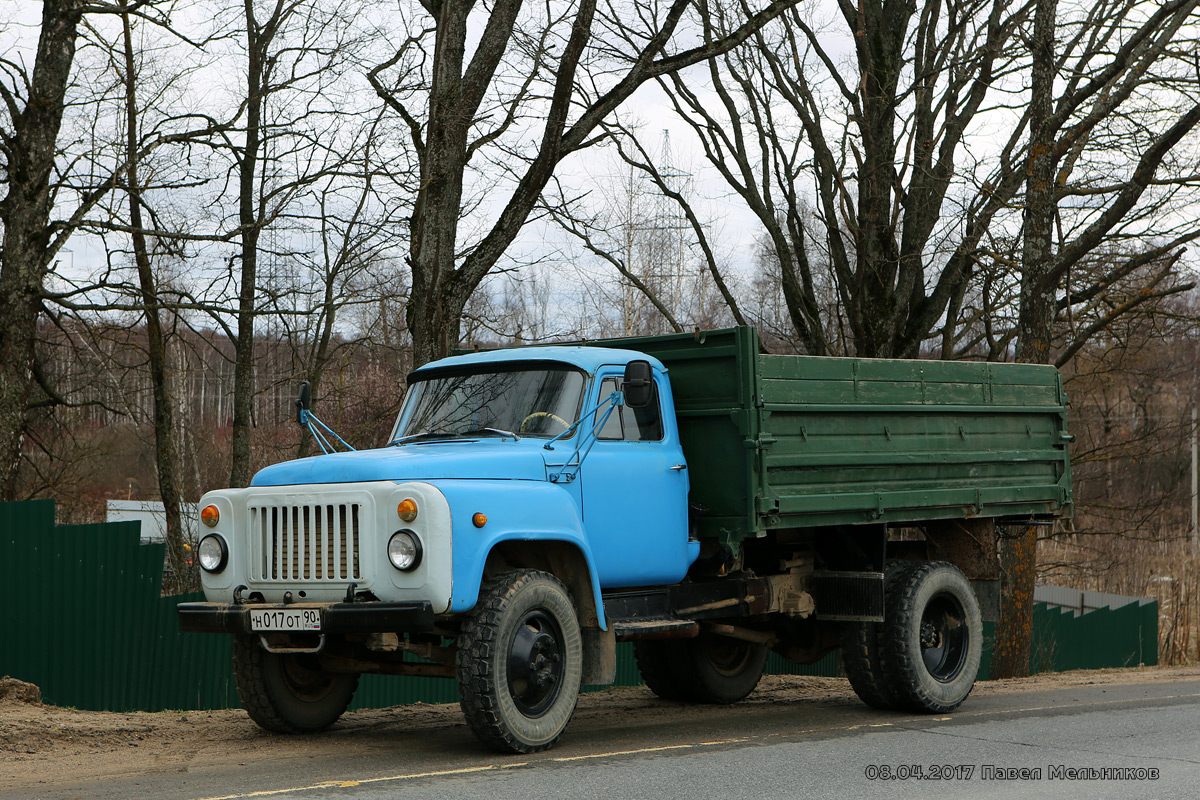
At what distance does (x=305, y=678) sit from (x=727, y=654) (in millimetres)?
4175

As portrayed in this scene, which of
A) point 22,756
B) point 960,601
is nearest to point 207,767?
point 22,756

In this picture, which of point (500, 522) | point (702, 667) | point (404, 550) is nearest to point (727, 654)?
point (702, 667)

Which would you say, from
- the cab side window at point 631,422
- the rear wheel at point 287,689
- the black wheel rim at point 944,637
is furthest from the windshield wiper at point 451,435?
the black wheel rim at point 944,637

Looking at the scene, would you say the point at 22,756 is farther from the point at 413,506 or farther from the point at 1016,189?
the point at 1016,189

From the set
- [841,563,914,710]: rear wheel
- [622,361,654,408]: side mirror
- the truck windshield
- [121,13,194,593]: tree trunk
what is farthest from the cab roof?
[121,13,194,593]: tree trunk

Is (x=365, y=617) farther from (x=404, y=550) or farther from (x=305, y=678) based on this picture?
(x=305, y=678)

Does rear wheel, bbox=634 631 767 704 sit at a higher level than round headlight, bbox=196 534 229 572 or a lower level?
lower

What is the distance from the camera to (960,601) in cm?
A: 975

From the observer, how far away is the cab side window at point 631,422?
7836 mm

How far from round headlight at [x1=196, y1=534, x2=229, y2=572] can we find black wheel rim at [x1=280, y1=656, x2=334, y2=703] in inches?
36.6

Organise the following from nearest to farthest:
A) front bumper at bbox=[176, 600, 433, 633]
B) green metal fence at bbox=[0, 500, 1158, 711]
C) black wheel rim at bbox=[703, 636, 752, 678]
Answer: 1. front bumper at bbox=[176, 600, 433, 633]
2. green metal fence at bbox=[0, 500, 1158, 711]
3. black wheel rim at bbox=[703, 636, 752, 678]

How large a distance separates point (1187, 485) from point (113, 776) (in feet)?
203

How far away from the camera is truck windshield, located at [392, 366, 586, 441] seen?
7.62 m

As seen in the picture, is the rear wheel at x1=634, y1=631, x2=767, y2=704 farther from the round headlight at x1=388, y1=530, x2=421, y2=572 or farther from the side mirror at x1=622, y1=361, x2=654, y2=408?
the round headlight at x1=388, y1=530, x2=421, y2=572
